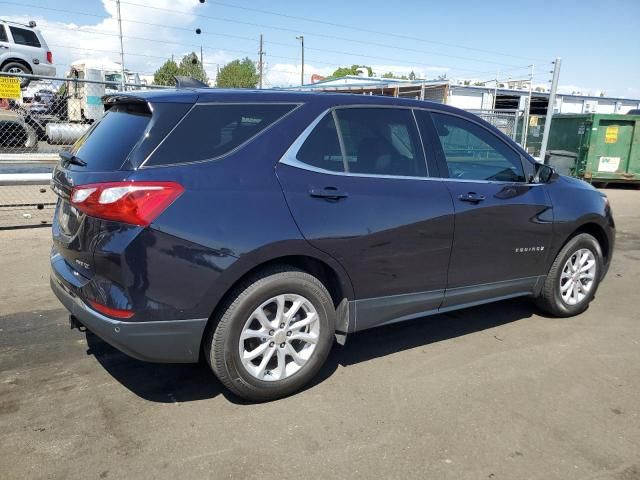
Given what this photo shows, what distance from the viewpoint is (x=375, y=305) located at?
3543 mm

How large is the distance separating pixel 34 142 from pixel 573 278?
9.65 m

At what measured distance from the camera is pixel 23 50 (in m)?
17.7

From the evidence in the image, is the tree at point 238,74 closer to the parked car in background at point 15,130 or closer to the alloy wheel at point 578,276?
the parked car in background at point 15,130

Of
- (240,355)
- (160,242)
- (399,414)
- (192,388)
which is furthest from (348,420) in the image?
(160,242)

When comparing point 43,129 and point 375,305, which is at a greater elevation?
point 43,129

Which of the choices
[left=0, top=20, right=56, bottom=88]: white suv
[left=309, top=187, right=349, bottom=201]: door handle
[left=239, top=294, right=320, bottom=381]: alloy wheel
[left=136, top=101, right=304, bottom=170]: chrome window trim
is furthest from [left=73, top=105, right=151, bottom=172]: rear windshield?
[left=0, top=20, right=56, bottom=88]: white suv

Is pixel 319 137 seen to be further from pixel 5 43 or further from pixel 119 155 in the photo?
pixel 5 43

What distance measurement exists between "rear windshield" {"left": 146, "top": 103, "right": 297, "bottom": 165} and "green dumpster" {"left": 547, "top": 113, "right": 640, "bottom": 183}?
44.6ft

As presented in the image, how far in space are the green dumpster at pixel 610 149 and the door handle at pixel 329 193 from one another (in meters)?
13.3

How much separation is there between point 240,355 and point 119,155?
1.30 metres

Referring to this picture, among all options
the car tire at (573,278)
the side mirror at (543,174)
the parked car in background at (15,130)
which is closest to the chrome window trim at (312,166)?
the side mirror at (543,174)

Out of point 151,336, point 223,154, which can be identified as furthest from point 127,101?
point 151,336

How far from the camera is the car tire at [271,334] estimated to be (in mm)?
2986

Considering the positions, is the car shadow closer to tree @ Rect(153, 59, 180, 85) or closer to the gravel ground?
the gravel ground
